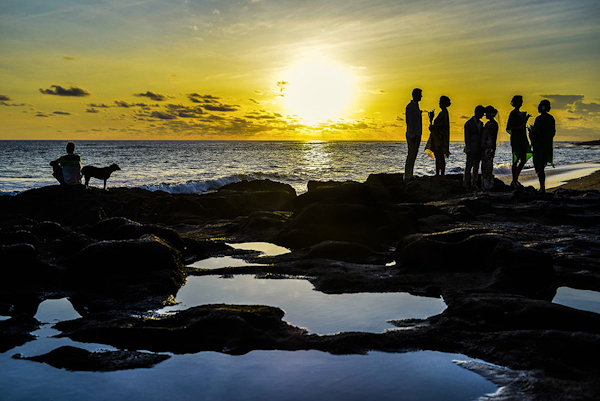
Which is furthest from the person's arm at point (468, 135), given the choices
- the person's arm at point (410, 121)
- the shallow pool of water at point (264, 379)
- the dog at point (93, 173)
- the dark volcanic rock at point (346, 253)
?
the dog at point (93, 173)

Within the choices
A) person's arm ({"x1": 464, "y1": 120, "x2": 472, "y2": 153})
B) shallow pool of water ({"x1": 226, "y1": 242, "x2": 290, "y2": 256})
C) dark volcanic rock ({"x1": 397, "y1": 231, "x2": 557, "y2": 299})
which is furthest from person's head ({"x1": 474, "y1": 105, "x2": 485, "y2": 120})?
shallow pool of water ({"x1": 226, "y1": 242, "x2": 290, "y2": 256})

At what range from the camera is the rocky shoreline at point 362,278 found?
291 cm

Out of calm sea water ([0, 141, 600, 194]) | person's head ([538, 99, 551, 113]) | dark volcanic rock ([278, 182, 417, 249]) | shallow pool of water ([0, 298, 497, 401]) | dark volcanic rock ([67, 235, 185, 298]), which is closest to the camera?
shallow pool of water ([0, 298, 497, 401])

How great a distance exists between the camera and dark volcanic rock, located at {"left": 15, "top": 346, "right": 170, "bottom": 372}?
285 centimetres

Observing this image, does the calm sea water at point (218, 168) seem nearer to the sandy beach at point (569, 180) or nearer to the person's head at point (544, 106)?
the sandy beach at point (569, 180)

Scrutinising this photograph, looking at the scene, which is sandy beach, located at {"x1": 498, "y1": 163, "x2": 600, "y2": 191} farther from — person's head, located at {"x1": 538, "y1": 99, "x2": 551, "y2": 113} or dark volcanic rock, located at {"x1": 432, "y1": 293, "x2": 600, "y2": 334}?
dark volcanic rock, located at {"x1": 432, "y1": 293, "x2": 600, "y2": 334}

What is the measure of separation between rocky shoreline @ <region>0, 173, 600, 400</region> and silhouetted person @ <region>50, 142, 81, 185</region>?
5.08 m

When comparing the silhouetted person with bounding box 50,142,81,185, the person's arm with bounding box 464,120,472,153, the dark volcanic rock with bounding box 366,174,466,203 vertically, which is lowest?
the dark volcanic rock with bounding box 366,174,466,203

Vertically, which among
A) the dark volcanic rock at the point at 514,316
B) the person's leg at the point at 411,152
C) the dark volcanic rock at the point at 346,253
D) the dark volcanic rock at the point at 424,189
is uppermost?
the person's leg at the point at 411,152

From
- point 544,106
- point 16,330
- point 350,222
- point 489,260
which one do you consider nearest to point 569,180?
point 544,106

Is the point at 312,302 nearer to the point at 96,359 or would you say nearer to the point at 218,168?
the point at 96,359

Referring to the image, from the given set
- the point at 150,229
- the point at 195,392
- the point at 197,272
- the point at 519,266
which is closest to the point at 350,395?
the point at 195,392

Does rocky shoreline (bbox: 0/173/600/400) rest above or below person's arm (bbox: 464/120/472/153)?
below

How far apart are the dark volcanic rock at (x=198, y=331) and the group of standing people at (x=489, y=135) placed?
9.59 m
